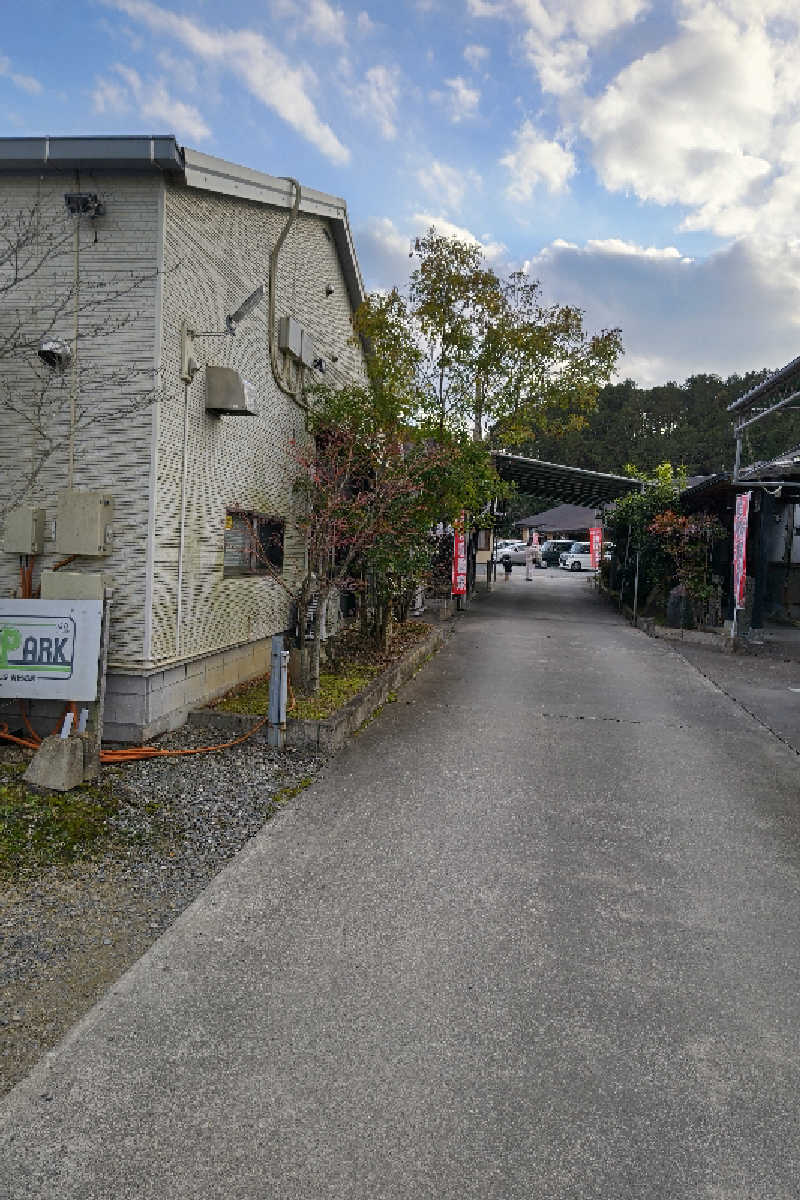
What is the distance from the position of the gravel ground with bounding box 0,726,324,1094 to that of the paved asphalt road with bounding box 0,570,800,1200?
0.15 m

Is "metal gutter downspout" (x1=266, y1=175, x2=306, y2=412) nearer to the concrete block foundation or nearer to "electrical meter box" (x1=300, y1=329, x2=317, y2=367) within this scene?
"electrical meter box" (x1=300, y1=329, x2=317, y2=367)

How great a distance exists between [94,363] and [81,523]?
1357mm

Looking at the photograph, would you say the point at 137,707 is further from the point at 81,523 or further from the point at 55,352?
the point at 55,352

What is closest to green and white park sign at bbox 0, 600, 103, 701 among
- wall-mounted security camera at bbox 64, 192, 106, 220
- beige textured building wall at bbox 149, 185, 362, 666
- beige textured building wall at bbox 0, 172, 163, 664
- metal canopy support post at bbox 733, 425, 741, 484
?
beige textured building wall at bbox 0, 172, 163, 664

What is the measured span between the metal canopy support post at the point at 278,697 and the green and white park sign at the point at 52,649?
1.43 metres

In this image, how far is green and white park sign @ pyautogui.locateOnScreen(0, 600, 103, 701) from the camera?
610cm

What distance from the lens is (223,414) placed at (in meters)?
7.67

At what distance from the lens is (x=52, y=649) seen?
6.12 m

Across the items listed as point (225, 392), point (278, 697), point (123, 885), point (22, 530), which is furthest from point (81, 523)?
point (123, 885)

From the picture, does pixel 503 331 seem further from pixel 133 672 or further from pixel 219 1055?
pixel 219 1055

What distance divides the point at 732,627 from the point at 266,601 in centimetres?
929

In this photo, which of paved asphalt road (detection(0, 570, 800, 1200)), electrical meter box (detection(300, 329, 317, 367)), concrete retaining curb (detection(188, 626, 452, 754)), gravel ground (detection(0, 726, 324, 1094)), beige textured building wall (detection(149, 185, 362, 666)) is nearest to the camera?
paved asphalt road (detection(0, 570, 800, 1200))

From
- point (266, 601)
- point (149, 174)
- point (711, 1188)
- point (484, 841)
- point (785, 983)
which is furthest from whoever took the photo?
point (266, 601)

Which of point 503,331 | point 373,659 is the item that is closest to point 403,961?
point 373,659
